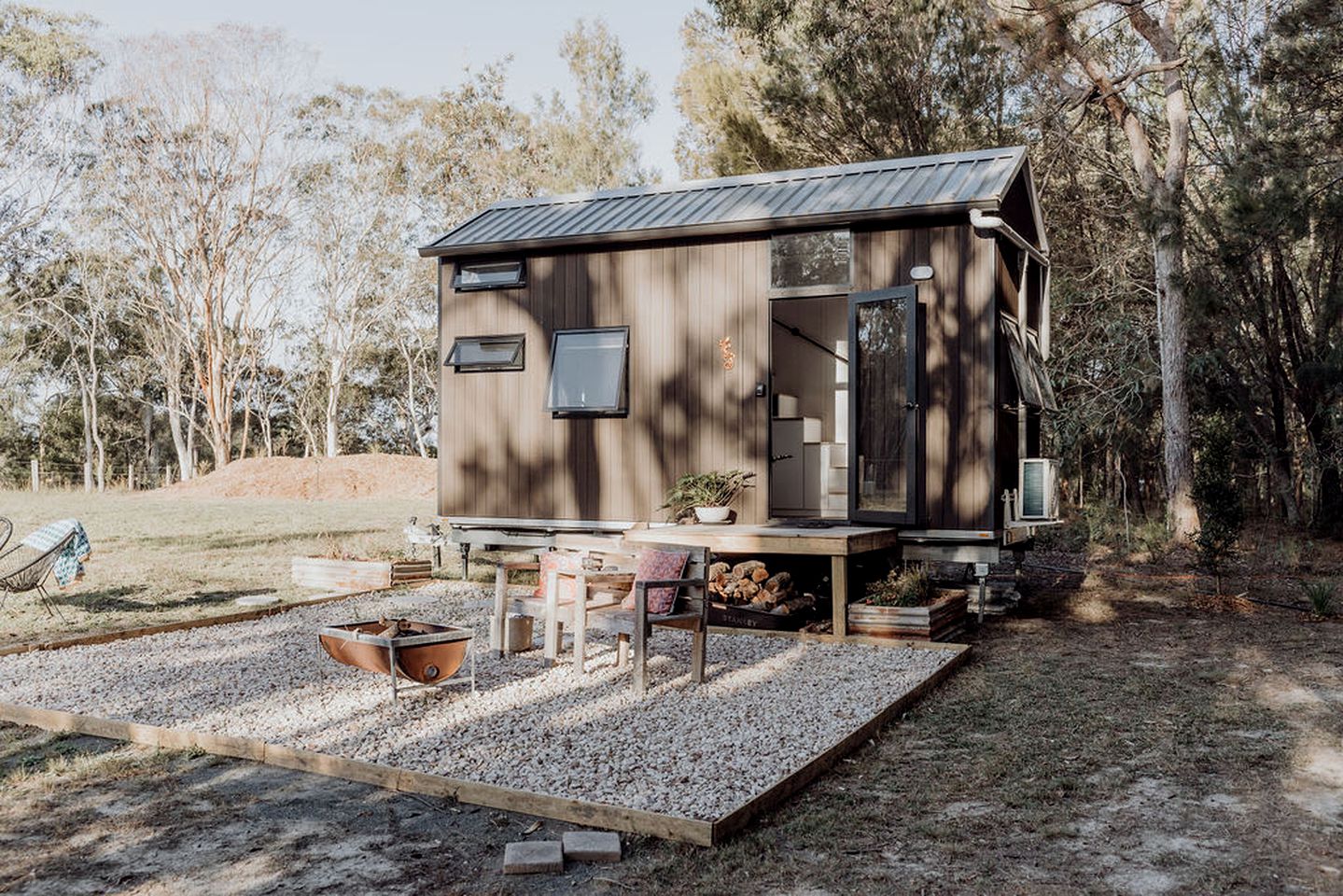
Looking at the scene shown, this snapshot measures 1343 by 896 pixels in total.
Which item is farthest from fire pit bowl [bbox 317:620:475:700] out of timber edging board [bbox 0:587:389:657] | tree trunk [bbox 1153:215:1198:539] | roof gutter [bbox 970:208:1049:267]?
tree trunk [bbox 1153:215:1198:539]

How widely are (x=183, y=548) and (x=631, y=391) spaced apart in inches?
241

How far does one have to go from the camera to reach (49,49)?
2311cm

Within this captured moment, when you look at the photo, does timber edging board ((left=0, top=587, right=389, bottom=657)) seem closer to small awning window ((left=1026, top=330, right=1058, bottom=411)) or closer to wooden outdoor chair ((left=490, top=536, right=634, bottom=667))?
wooden outdoor chair ((left=490, top=536, right=634, bottom=667))

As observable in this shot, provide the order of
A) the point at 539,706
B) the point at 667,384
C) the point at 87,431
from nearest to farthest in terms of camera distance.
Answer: the point at 539,706 → the point at 667,384 → the point at 87,431

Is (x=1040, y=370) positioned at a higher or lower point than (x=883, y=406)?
higher

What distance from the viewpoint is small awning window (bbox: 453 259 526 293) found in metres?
8.43

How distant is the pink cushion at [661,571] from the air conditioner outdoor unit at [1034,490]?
3229 millimetres

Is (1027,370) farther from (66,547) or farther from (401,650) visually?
(66,547)

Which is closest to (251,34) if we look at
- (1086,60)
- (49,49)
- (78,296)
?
(49,49)

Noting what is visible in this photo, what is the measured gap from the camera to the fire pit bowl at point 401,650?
4656 mm

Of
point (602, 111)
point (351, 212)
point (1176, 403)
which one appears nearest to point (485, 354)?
point (1176, 403)

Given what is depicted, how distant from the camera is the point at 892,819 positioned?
345cm

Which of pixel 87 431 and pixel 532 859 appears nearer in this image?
pixel 532 859

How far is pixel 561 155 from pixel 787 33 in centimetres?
983
